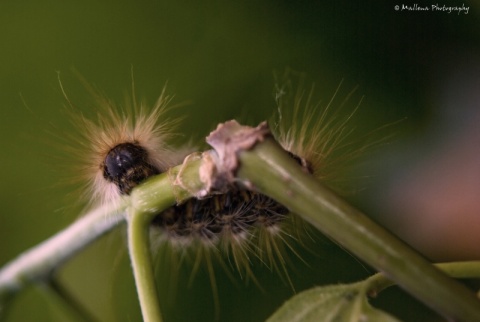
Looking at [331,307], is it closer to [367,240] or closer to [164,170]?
[367,240]

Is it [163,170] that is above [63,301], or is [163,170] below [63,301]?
above

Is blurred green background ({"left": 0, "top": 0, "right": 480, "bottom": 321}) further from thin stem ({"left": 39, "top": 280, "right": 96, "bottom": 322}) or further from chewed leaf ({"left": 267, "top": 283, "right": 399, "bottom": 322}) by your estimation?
chewed leaf ({"left": 267, "top": 283, "right": 399, "bottom": 322})

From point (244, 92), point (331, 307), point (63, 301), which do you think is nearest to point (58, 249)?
point (63, 301)

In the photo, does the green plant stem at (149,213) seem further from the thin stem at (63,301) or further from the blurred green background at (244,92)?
the blurred green background at (244,92)

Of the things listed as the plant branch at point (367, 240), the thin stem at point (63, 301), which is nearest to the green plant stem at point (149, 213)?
the plant branch at point (367, 240)

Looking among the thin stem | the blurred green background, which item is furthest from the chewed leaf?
the blurred green background

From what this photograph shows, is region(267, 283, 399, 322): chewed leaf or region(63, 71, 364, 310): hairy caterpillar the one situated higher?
region(63, 71, 364, 310): hairy caterpillar
